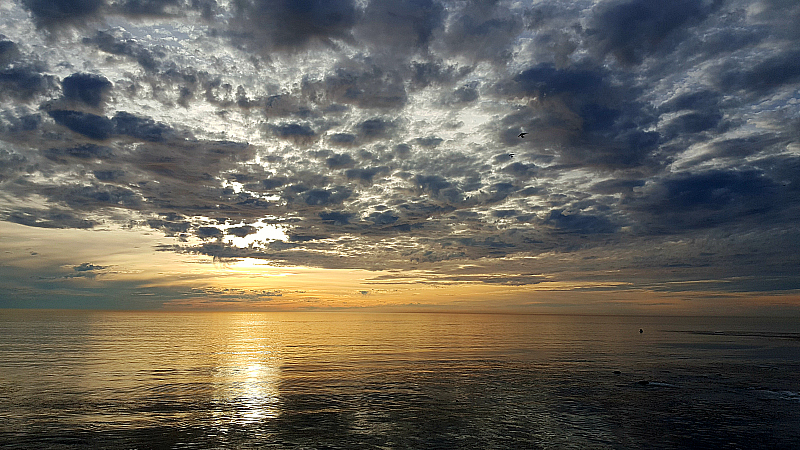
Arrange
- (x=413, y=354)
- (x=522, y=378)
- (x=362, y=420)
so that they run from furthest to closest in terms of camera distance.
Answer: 1. (x=413, y=354)
2. (x=522, y=378)
3. (x=362, y=420)

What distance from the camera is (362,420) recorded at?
1235 inches

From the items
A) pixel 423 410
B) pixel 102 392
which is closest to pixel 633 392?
pixel 423 410

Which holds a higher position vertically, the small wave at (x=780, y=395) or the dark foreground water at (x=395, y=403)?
the dark foreground water at (x=395, y=403)

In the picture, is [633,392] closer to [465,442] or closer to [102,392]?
[465,442]

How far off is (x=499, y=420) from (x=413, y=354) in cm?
4617

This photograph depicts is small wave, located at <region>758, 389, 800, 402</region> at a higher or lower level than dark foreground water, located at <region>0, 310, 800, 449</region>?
lower

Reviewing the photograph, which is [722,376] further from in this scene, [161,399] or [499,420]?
[161,399]

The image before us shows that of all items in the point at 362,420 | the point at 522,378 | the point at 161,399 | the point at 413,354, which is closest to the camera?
the point at 362,420

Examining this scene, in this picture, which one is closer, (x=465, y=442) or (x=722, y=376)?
(x=465, y=442)

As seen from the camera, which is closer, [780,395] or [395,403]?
[395,403]

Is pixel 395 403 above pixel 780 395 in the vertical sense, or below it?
above

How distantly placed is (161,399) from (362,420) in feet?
58.7

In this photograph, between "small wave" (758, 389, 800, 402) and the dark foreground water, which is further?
"small wave" (758, 389, 800, 402)

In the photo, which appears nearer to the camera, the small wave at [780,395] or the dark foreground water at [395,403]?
the dark foreground water at [395,403]
